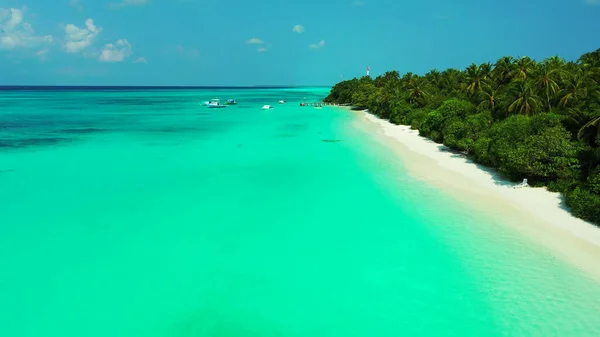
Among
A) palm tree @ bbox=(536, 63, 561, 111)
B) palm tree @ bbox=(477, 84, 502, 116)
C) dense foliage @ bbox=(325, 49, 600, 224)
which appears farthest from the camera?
palm tree @ bbox=(477, 84, 502, 116)

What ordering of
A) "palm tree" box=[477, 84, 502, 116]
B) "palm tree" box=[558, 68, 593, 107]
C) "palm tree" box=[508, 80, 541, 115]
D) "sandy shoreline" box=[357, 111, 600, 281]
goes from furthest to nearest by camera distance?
"palm tree" box=[477, 84, 502, 116]
"palm tree" box=[508, 80, 541, 115]
"palm tree" box=[558, 68, 593, 107]
"sandy shoreline" box=[357, 111, 600, 281]

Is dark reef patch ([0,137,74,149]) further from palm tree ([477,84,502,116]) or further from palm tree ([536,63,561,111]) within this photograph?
palm tree ([536,63,561,111])

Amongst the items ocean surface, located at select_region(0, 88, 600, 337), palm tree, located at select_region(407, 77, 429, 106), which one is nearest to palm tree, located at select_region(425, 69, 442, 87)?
palm tree, located at select_region(407, 77, 429, 106)

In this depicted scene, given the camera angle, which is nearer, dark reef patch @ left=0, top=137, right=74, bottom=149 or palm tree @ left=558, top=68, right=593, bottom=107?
palm tree @ left=558, top=68, right=593, bottom=107

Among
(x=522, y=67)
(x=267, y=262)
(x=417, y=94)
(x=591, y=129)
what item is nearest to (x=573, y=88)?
(x=591, y=129)

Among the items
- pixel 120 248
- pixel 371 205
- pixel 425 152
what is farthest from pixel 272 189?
pixel 425 152

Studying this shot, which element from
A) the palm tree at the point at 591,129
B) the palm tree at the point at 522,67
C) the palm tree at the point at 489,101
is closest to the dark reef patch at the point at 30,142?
the palm tree at the point at 489,101

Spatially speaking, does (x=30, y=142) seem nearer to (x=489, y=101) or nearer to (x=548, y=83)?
(x=489, y=101)

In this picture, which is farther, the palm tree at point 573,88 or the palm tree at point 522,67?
the palm tree at point 522,67

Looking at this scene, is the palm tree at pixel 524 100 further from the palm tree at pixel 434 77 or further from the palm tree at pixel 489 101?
the palm tree at pixel 434 77
